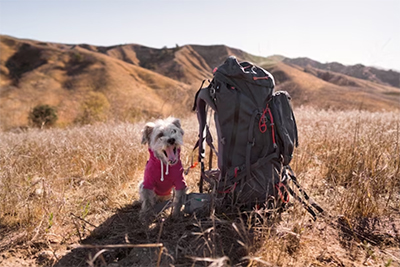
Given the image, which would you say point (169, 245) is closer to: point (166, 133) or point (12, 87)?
point (166, 133)

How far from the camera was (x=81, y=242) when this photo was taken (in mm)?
2590

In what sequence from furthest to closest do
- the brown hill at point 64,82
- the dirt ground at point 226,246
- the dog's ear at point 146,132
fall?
the brown hill at point 64,82
the dog's ear at point 146,132
the dirt ground at point 226,246

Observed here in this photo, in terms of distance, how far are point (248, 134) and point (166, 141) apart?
3.08ft

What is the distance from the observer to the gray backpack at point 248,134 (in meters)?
2.75

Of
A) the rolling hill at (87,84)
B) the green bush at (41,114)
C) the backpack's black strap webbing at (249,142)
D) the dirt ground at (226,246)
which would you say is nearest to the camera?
the dirt ground at (226,246)

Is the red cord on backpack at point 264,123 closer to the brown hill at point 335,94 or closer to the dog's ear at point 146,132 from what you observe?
the dog's ear at point 146,132

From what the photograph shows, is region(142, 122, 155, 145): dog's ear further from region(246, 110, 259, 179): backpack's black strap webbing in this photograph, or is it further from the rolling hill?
the rolling hill

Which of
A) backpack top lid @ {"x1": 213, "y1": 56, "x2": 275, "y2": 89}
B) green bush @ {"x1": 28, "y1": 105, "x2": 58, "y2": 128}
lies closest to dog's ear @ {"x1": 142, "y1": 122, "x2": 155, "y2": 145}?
backpack top lid @ {"x1": 213, "y1": 56, "x2": 275, "y2": 89}

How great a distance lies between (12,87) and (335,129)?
217ft

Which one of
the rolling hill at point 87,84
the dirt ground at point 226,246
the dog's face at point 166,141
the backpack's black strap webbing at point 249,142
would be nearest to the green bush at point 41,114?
the rolling hill at point 87,84

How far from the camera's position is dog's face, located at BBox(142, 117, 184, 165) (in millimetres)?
2977

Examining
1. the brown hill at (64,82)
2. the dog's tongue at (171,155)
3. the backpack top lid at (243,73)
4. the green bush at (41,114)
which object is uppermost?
the backpack top lid at (243,73)

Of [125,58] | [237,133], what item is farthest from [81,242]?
[125,58]

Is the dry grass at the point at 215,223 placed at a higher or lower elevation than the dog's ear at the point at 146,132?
lower
